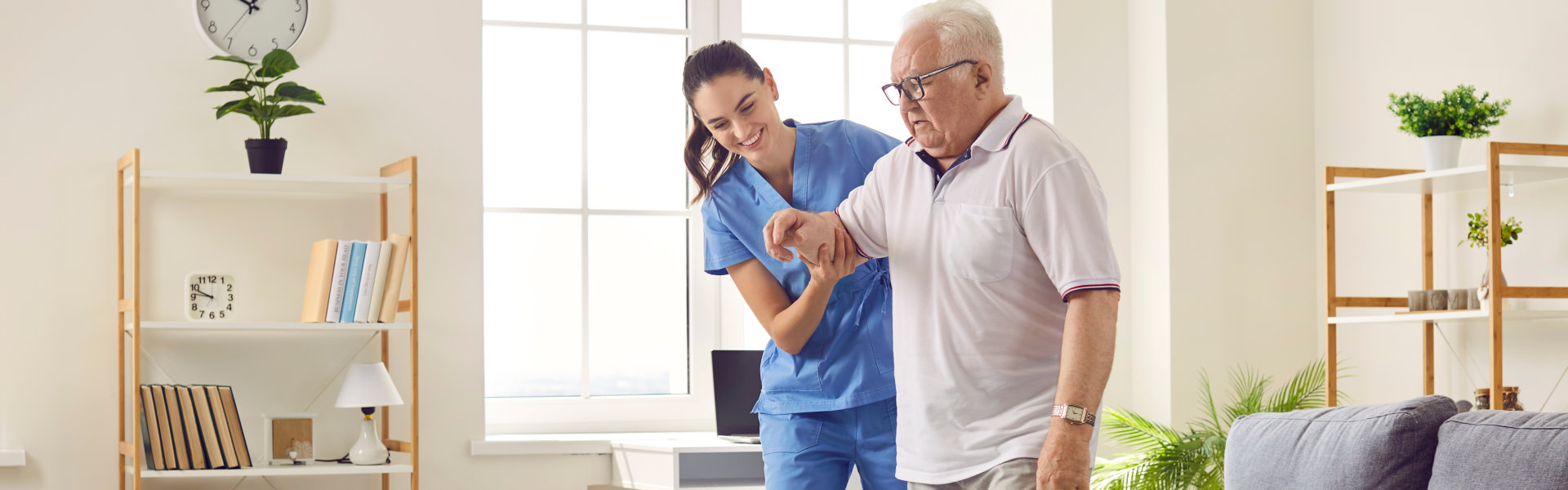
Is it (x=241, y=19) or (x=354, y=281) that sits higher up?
(x=241, y=19)

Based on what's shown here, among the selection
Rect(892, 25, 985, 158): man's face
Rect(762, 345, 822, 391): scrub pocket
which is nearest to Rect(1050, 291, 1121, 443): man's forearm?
Rect(892, 25, 985, 158): man's face

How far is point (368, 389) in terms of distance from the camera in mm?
3025

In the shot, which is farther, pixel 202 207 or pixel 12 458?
pixel 202 207

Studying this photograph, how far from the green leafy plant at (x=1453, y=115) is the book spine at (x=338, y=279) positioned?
2572mm

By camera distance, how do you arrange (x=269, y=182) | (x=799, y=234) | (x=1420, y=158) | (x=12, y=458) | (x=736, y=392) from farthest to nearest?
(x=736, y=392)
(x=1420, y=158)
(x=269, y=182)
(x=12, y=458)
(x=799, y=234)

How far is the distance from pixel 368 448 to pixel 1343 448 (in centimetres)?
223

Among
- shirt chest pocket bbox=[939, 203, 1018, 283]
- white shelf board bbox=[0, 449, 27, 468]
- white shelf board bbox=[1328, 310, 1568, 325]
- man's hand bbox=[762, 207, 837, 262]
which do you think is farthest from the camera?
white shelf board bbox=[0, 449, 27, 468]

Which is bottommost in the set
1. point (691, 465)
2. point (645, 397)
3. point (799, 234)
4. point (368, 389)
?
point (691, 465)

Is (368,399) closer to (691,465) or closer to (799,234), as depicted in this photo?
(691,465)

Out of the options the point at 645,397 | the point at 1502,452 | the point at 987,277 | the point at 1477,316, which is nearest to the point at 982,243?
the point at 987,277

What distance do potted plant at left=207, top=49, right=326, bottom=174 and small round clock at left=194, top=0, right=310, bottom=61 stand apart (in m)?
0.17

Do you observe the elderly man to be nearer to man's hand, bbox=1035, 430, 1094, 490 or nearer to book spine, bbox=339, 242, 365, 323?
man's hand, bbox=1035, 430, 1094, 490

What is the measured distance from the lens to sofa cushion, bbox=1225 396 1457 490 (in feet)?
6.10

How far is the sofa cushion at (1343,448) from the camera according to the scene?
1.86 m
